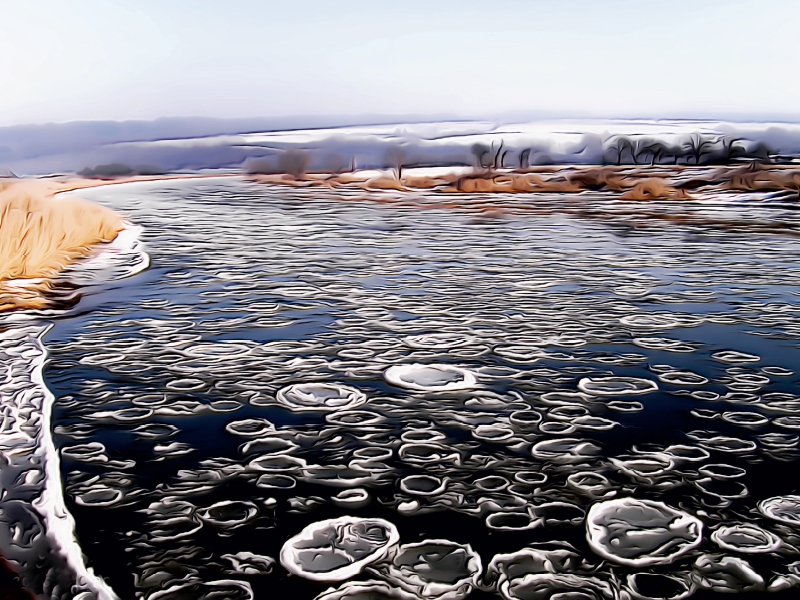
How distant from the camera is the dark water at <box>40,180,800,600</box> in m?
2.24

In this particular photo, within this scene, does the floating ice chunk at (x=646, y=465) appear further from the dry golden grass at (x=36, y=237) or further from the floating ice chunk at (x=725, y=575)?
the dry golden grass at (x=36, y=237)

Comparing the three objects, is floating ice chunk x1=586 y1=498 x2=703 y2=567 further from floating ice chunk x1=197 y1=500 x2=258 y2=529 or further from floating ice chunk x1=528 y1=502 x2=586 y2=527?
floating ice chunk x1=197 y1=500 x2=258 y2=529

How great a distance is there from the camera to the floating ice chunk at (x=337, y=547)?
7.25 ft

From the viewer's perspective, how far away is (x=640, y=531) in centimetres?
243

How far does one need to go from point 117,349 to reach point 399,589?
3.45 meters

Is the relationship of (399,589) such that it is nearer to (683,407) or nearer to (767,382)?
(683,407)

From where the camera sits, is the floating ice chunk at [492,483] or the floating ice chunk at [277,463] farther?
the floating ice chunk at [277,463]

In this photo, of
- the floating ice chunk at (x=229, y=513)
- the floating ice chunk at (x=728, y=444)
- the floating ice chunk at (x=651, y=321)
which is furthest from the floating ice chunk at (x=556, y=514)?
the floating ice chunk at (x=651, y=321)

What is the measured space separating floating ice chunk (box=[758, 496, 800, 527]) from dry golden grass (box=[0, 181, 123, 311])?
6129 mm

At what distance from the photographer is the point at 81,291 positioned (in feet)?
23.6

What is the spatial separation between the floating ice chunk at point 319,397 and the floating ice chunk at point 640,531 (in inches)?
62.7

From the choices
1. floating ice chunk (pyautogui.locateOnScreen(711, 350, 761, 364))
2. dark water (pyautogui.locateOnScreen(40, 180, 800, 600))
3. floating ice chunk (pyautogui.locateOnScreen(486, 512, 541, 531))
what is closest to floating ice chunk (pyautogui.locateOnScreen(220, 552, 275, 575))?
dark water (pyautogui.locateOnScreen(40, 180, 800, 600))

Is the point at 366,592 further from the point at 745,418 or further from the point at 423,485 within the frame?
the point at 745,418

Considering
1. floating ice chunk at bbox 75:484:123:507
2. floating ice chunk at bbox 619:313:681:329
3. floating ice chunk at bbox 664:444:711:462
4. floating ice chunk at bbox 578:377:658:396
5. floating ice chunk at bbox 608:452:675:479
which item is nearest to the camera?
floating ice chunk at bbox 75:484:123:507
